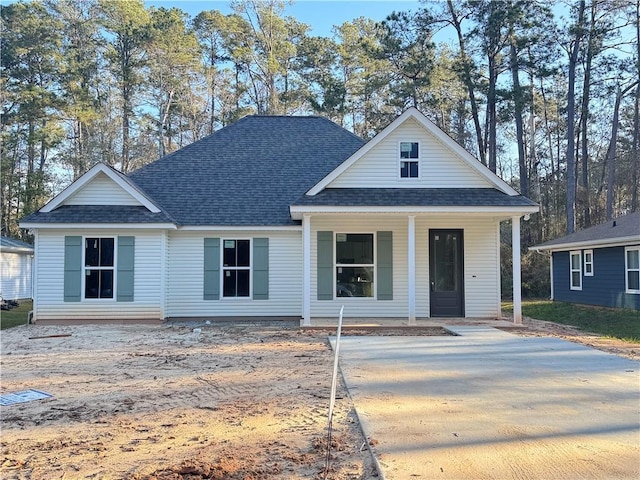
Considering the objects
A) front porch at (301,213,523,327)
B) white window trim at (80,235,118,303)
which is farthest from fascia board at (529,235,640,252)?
white window trim at (80,235,118,303)

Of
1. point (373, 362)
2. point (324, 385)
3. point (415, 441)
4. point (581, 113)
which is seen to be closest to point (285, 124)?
point (373, 362)

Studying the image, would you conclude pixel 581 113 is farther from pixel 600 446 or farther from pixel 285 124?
pixel 600 446

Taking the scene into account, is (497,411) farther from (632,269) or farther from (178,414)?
(632,269)

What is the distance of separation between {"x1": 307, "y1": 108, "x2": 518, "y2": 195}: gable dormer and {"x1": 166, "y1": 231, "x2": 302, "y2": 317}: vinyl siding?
2.42 meters

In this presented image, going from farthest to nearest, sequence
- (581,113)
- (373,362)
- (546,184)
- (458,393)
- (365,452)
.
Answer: (546,184) < (581,113) < (373,362) < (458,393) < (365,452)

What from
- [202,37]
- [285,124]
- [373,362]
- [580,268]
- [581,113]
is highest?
[202,37]

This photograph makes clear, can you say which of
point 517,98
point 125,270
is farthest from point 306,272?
point 517,98

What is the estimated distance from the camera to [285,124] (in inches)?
663

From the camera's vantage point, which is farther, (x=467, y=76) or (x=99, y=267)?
(x=467, y=76)

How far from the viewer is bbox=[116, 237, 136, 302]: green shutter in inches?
478

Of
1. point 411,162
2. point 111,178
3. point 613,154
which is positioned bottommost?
point 111,178

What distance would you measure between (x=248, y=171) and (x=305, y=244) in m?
4.57

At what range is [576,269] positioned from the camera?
19422 mm

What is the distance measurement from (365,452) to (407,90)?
83.7ft
